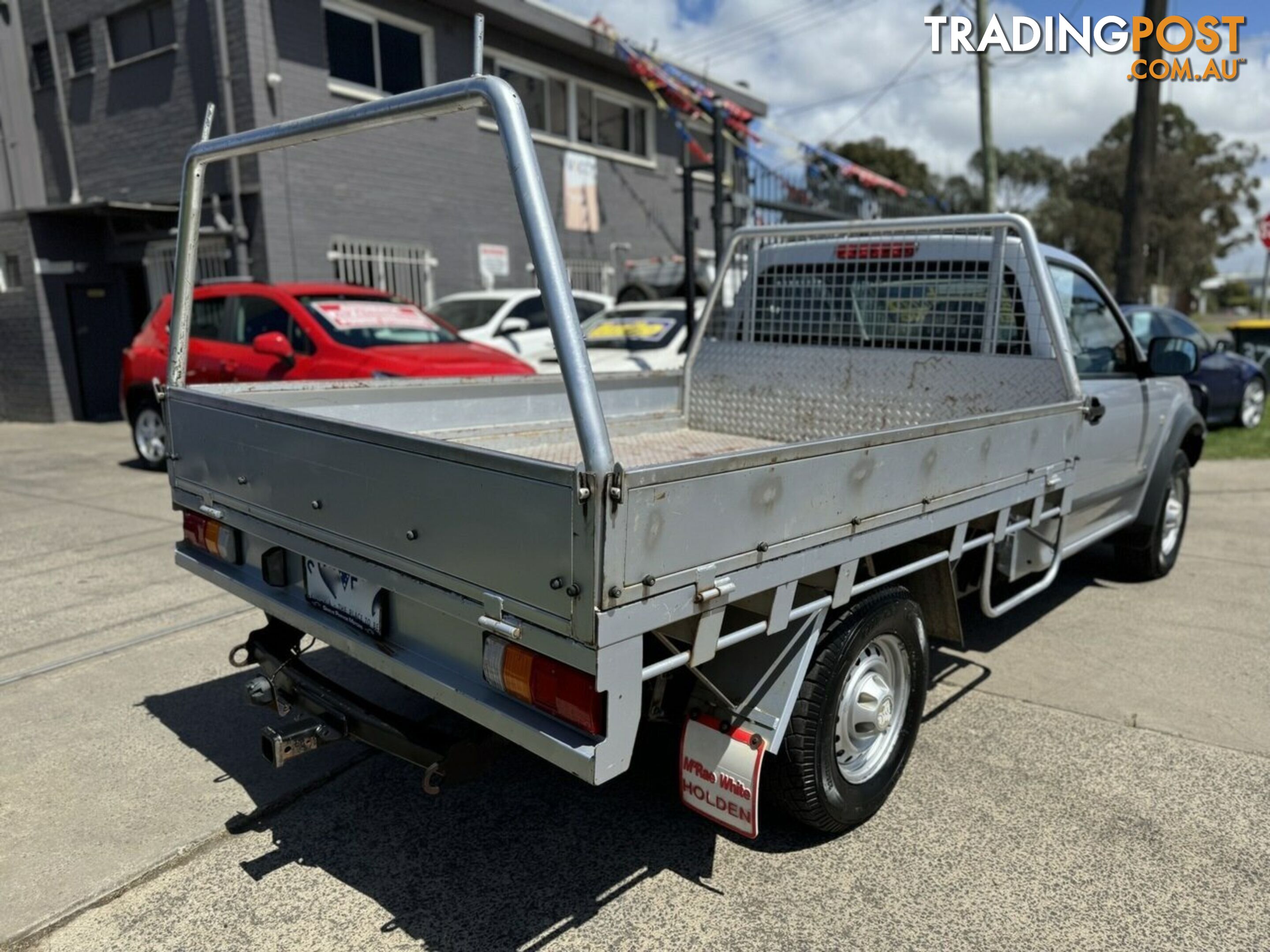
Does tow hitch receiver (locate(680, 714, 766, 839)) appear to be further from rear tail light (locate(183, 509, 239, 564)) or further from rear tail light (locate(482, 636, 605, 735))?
rear tail light (locate(183, 509, 239, 564))

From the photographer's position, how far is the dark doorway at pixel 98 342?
44.5ft

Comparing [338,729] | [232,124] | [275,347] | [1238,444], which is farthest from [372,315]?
[1238,444]

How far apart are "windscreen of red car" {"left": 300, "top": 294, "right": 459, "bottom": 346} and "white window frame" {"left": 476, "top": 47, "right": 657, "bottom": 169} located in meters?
6.03

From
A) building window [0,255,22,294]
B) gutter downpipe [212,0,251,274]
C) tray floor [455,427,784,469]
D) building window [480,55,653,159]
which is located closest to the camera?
tray floor [455,427,784,469]

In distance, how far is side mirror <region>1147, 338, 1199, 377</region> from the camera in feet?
16.1

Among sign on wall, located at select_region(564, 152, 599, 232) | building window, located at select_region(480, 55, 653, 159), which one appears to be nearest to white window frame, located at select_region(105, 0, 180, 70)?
building window, located at select_region(480, 55, 653, 159)

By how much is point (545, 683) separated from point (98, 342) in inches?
553

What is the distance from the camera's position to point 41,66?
14.3 m

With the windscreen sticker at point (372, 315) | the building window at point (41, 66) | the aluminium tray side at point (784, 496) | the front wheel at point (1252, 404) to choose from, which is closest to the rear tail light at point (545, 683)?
the aluminium tray side at point (784, 496)

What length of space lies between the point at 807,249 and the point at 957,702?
7.84 feet

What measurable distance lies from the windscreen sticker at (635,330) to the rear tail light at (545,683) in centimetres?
781

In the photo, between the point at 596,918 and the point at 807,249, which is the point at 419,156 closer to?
the point at 807,249

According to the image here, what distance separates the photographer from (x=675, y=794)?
3391mm

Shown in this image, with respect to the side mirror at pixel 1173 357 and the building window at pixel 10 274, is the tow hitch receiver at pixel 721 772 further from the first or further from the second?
the building window at pixel 10 274
